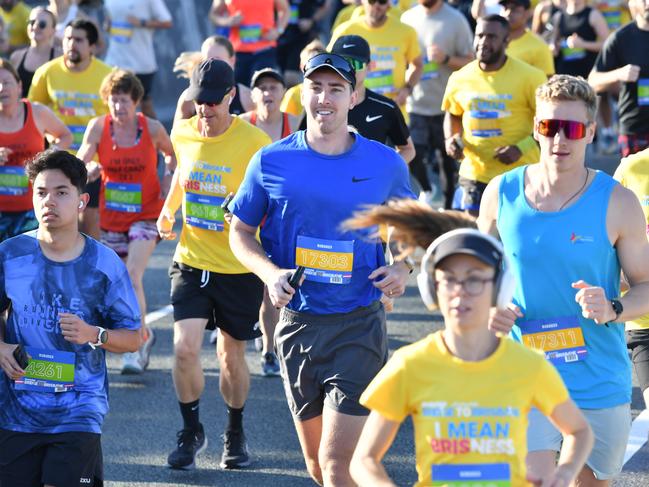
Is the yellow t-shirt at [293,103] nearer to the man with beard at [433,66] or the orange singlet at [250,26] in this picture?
the man with beard at [433,66]

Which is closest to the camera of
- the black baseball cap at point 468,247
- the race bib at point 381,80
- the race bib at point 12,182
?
the black baseball cap at point 468,247

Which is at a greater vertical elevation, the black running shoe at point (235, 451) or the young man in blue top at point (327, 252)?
the young man in blue top at point (327, 252)

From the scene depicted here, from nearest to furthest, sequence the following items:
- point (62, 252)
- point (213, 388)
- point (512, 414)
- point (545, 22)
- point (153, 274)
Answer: point (512, 414)
point (62, 252)
point (213, 388)
point (153, 274)
point (545, 22)

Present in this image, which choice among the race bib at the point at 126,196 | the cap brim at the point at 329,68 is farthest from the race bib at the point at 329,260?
the race bib at the point at 126,196

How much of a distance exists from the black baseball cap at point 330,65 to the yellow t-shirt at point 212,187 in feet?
5.73

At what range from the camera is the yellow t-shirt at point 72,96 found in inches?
432

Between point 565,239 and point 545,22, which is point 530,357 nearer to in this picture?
point 565,239

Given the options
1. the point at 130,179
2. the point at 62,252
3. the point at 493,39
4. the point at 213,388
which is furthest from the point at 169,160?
the point at 62,252

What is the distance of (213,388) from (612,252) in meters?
4.03

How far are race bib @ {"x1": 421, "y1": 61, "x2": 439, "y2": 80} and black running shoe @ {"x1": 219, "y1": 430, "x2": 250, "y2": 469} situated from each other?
6.38 metres

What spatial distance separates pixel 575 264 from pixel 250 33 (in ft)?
31.9

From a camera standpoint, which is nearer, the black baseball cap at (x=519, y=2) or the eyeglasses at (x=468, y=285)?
the eyeglasses at (x=468, y=285)

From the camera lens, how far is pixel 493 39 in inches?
374

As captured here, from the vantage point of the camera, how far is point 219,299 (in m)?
7.29
